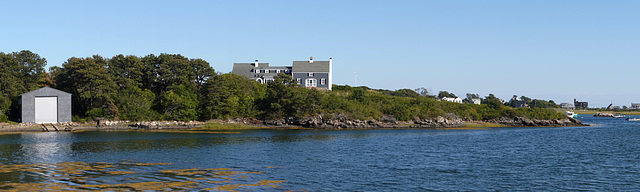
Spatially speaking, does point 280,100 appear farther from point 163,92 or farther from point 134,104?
point 134,104

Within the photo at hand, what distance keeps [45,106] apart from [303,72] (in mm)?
58317

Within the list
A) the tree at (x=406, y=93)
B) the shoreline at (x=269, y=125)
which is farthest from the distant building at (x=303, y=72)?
the tree at (x=406, y=93)

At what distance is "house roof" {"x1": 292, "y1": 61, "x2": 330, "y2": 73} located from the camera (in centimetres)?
11769

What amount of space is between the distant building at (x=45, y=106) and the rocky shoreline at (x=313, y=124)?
1752mm

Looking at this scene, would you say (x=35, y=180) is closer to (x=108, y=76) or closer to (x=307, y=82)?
(x=108, y=76)

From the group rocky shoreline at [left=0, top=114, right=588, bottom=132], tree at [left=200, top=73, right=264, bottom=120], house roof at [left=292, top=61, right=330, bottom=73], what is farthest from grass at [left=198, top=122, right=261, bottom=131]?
house roof at [left=292, top=61, right=330, bottom=73]

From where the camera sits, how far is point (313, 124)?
89.1 meters

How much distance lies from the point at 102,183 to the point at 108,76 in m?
62.3

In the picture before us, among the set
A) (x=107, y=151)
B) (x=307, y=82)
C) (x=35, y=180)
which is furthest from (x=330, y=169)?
(x=307, y=82)

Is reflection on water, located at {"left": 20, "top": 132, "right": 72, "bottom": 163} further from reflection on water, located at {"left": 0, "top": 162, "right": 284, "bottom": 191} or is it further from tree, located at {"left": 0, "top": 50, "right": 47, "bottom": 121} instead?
tree, located at {"left": 0, "top": 50, "right": 47, "bottom": 121}

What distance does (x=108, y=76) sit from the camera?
82312mm

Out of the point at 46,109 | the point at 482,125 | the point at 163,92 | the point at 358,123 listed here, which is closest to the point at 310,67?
the point at 358,123

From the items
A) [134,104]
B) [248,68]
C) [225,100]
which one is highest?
[248,68]

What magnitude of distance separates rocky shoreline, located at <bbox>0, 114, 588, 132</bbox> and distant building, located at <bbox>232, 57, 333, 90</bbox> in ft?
86.6
